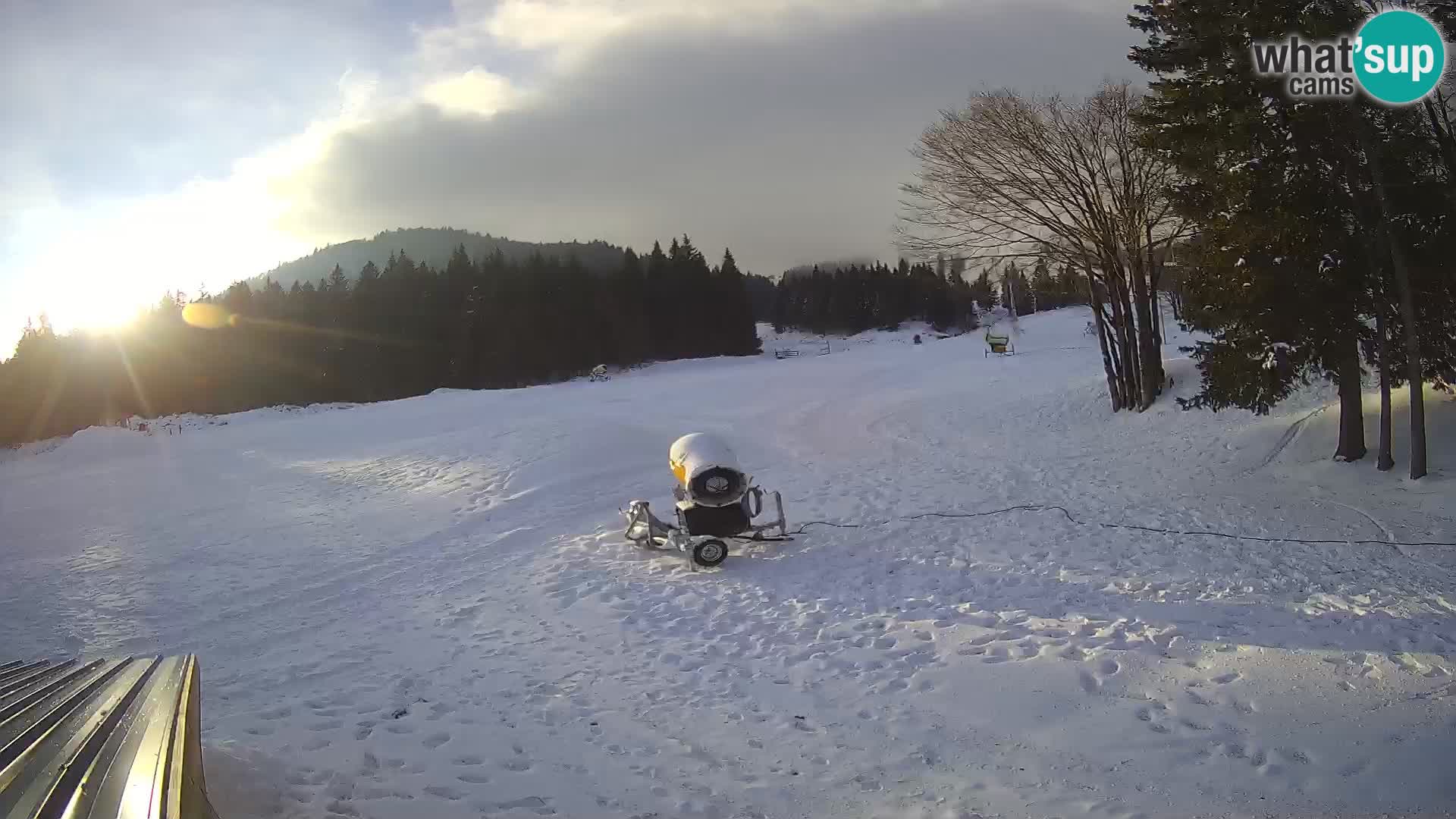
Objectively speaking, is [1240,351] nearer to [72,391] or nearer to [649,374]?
[649,374]

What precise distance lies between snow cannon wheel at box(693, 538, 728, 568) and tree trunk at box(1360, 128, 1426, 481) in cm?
922

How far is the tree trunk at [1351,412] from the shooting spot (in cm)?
1080

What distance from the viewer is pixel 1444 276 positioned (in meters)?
9.73

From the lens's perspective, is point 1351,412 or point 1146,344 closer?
point 1351,412

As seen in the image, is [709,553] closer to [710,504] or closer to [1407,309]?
[710,504]

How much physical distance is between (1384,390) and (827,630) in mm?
9179

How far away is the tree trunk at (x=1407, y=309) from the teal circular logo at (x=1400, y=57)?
0.72 m

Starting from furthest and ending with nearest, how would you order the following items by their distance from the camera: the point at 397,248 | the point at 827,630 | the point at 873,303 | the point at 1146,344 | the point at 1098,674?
1. the point at 397,248
2. the point at 873,303
3. the point at 1146,344
4. the point at 827,630
5. the point at 1098,674

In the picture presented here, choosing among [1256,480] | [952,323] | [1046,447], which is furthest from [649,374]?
[952,323]

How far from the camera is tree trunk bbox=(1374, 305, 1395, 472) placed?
10383 mm

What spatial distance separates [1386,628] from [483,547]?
10.9m

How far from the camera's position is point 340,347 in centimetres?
5053

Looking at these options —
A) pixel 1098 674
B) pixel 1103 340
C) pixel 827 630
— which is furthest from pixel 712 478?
pixel 1103 340

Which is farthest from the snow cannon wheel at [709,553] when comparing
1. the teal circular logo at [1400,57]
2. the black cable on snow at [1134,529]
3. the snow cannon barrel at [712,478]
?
the teal circular logo at [1400,57]
